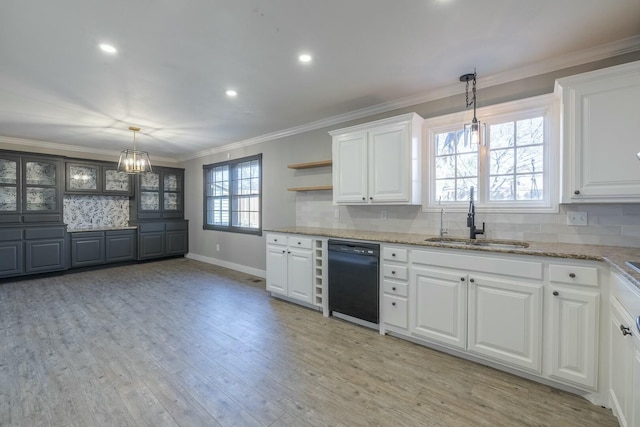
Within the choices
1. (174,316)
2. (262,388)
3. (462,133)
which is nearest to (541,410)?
(262,388)

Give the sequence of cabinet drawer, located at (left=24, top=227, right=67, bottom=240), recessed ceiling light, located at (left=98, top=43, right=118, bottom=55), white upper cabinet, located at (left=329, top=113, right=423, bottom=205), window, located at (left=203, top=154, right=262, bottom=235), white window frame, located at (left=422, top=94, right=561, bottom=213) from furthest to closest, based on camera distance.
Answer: window, located at (left=203, top=154, right=262, bottom=235) < cabinet drawer, located at (left=24, top=227, right=67, bottom=240) < white upper cabinet, located at (left=329, top=113, right=423, bottom=205) < white window frame, located at (left=422, top=94, right=561, bottom=213) < recessed ceiling light, located at (left=98, top=43, right=118, bottom=55)

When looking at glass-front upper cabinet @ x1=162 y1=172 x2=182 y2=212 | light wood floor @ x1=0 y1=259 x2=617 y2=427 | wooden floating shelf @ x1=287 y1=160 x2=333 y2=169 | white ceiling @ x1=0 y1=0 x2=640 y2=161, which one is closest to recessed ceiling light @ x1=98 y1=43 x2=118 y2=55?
white ceiling @ x1=0 y1=0 x2=640 y2=161

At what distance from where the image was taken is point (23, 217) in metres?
4.86

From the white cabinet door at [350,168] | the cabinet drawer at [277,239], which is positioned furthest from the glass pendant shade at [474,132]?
the cabinet drawer at [277,239]

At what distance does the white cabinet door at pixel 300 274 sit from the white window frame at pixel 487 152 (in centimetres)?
146

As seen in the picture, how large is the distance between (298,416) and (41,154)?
610cm

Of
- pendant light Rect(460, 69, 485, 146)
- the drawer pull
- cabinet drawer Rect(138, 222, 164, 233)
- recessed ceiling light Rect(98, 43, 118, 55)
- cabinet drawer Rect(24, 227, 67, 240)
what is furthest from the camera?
cabinet drawer Rect(138, 222, 164, 233)

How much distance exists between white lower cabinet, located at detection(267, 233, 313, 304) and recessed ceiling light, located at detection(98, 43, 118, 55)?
2.42m

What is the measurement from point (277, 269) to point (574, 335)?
294cm

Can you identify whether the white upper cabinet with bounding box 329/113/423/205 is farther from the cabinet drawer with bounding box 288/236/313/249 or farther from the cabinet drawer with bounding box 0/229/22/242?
the cabinet drawer with bounding box 0/229/22/242

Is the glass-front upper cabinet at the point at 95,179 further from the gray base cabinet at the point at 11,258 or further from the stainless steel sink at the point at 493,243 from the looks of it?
the stainless steel sink at the point at 493,243

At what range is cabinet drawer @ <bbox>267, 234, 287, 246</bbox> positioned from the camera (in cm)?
372

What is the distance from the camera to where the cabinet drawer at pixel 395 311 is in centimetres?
267

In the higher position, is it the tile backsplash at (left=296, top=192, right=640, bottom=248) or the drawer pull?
the tile backsplash at (left=296, top=192, right=640, bottom=248)
